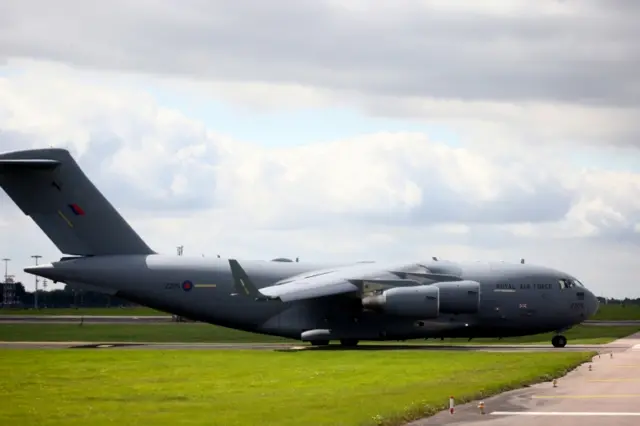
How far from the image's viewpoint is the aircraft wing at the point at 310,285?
47344 millimetres

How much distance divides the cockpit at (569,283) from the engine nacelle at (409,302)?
7151 mm

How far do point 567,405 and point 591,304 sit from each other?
30523mm

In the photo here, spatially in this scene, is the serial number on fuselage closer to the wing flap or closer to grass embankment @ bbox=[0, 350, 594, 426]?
the wing flap

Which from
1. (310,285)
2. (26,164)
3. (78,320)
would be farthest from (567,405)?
(78,320)

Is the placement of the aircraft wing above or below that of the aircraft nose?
above

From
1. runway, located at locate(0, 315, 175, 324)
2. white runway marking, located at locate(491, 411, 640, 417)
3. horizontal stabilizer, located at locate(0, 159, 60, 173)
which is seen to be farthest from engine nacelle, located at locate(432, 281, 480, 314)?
runway, located at locate(0, 315, 175, 324)

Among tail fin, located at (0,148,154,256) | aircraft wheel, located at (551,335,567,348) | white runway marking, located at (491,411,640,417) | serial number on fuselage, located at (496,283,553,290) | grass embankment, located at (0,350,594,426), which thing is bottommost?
white runway marking, located at (491,411,640,417)

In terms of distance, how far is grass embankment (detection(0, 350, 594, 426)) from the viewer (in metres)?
22.2

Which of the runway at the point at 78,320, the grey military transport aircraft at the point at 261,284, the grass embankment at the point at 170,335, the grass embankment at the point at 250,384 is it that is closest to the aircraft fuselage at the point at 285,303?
the grey military transport aircraft at the point at 261,284

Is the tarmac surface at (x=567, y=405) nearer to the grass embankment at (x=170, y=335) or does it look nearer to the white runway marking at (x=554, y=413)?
the white runway marking at (x=554, y=413)

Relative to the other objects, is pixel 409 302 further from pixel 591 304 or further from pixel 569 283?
pixel 591 304

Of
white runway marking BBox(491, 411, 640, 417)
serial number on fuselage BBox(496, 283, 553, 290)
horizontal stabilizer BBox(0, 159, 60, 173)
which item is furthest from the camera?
serial number on fuselage BBox(496, 283, 553, 290)

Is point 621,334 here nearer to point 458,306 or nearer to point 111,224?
point 458,306

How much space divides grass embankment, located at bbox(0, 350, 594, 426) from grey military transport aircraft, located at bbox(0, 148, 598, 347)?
5.33 metres
